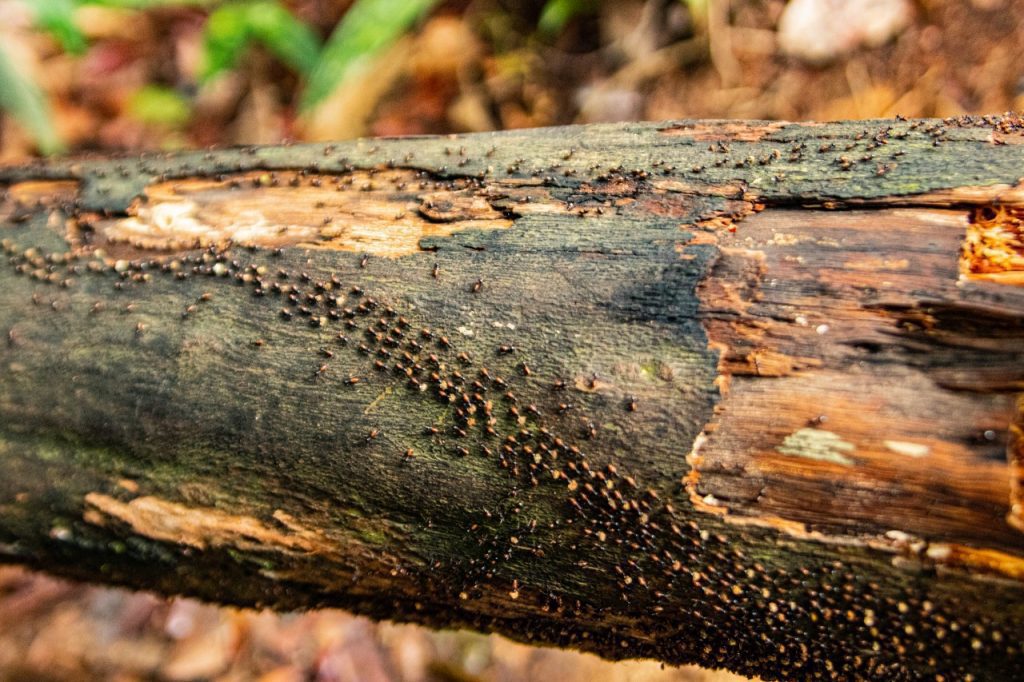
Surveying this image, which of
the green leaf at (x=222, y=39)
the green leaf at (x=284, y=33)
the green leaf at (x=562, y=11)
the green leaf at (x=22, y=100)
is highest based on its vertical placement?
the green leaf at (x=562, y=11)

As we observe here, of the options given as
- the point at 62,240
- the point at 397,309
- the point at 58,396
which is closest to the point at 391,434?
the point at 397,309

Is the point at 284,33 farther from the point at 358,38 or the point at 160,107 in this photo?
the point at 160,107

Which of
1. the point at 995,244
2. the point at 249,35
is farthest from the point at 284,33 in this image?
the point at 995,244

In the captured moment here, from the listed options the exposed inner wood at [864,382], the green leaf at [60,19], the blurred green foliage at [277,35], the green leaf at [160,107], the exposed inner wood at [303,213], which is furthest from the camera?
the green leaf at [160,107]

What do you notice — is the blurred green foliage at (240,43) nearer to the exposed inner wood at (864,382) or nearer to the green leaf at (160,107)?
the green leaf at (160,107)

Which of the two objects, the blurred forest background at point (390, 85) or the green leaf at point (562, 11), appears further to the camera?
the green leaf at point (562, 11)

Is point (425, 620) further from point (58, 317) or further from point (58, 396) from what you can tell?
point (58, 317)

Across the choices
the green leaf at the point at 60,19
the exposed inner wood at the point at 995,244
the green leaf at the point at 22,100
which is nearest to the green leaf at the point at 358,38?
the green leaf at the point at 60,19

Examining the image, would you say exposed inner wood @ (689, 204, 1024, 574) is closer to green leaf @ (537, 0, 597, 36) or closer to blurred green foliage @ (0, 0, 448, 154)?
green leaf @ (537, 0, 597, 36)
